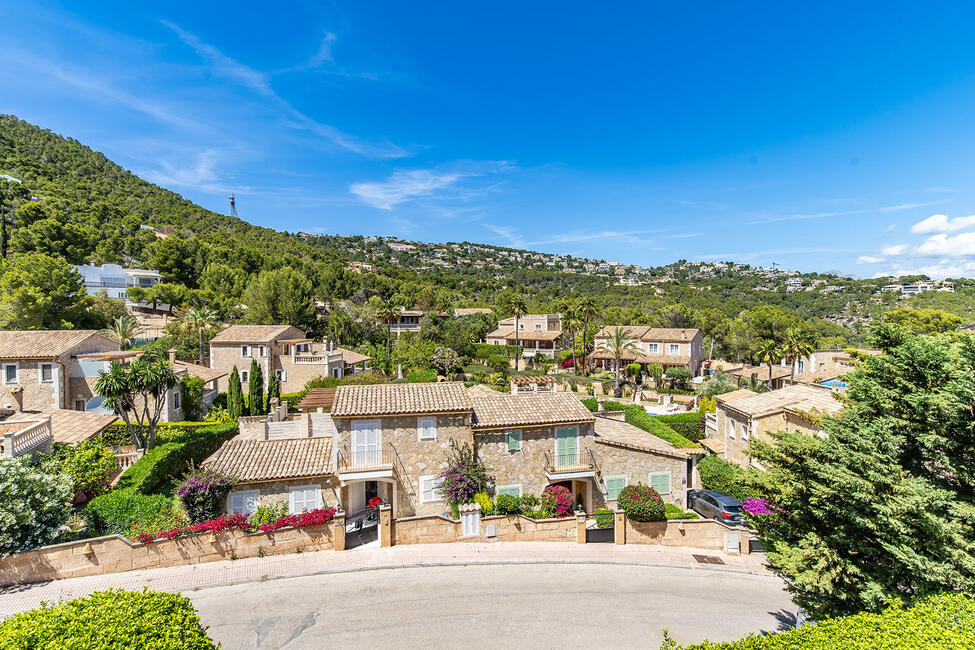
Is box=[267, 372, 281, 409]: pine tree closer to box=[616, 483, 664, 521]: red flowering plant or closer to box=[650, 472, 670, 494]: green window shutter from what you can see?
box=[616, 483, 664, 521]: red flowering plant

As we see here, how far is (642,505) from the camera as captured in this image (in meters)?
18.6

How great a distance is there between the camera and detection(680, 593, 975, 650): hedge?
737 cm

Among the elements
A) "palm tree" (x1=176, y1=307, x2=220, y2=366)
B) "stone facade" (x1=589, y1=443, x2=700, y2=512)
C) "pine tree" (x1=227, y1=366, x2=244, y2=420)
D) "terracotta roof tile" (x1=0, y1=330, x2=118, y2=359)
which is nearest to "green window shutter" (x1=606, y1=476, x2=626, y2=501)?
"stone facade" (x1=589, y1=443, x2=700, y2=512)

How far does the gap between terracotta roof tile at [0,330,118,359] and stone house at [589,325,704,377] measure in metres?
50.8

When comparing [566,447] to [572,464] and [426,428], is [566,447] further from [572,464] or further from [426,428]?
[426,428]

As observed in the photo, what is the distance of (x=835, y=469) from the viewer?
405 inches

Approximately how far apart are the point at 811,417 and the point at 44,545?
1233 inches

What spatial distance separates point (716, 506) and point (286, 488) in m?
20.0

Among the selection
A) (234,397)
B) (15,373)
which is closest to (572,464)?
(234,397)

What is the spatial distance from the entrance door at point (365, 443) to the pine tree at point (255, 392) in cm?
2040

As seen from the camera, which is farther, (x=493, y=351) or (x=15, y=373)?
(x=493, y=351)

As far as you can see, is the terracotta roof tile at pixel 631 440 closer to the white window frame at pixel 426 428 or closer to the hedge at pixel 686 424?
the white window frame at pixel 426 428

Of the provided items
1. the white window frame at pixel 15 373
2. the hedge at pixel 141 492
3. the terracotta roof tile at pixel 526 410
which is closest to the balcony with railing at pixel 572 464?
the terracotta roof tile at pixel 526 410

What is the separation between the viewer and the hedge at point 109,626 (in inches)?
261
